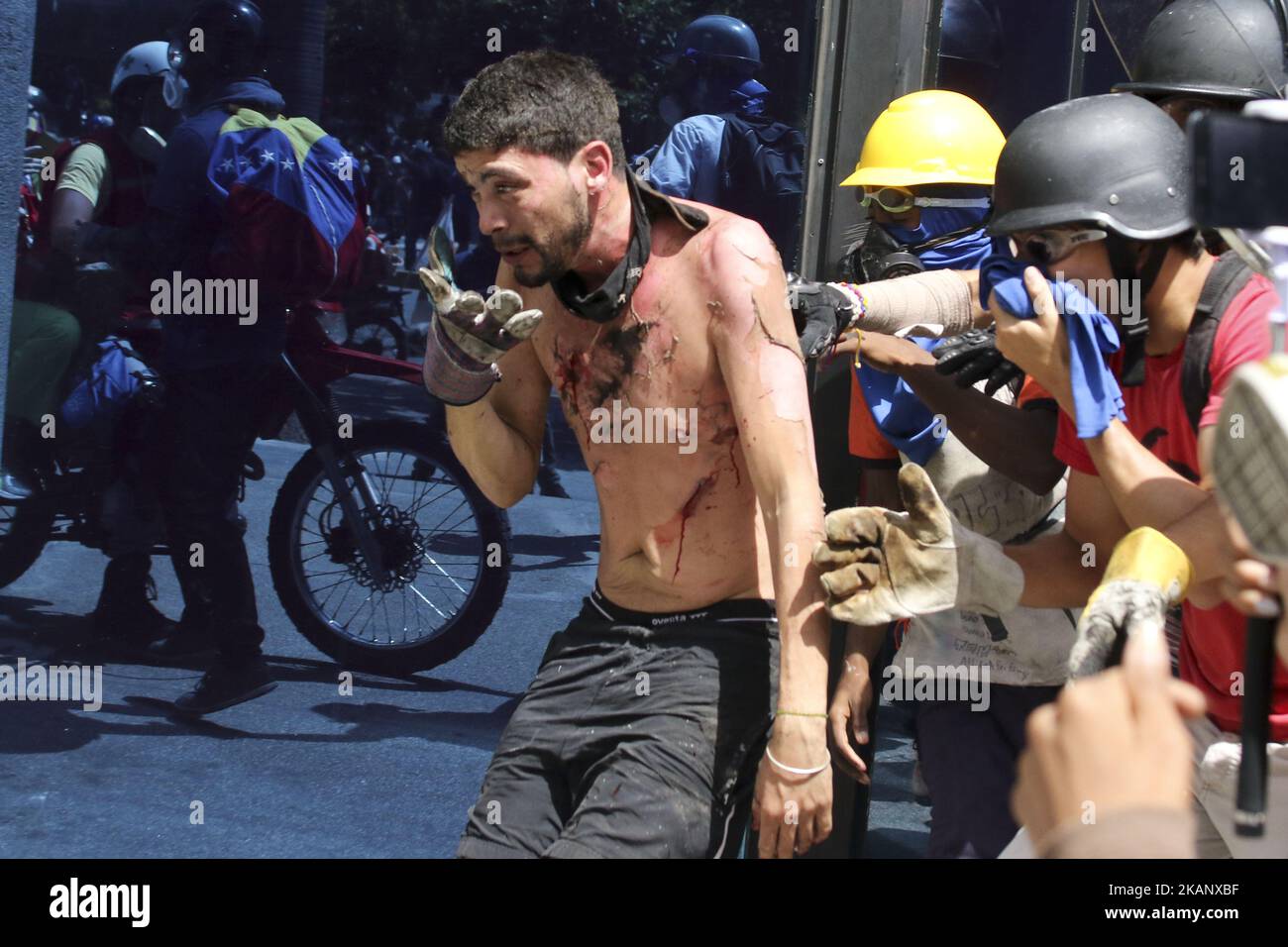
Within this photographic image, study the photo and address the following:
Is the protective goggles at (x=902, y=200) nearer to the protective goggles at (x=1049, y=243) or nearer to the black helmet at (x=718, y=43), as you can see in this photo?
the black helmet at (x=718, y=43)

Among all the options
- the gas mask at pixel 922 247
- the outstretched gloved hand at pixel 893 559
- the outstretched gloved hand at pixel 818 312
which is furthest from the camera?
the gas mask at pixel 922 247

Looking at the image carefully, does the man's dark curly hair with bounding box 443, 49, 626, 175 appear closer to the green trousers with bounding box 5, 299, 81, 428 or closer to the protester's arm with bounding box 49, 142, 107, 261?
the protester's arm with bounding box 49, 142, 107, 261

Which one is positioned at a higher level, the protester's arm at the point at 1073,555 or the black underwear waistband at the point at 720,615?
the protester's arm at the point at 1073,555

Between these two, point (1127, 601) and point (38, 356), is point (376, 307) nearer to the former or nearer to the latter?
point (38, 356)

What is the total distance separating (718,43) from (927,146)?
25.1 inches

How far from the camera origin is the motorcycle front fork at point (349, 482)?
3.97 m

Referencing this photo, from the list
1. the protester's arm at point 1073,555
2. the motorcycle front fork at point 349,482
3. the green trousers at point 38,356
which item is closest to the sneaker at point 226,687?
the motorcycle front fork at point 349,482

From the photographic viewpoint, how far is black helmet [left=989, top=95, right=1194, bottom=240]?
101 inches

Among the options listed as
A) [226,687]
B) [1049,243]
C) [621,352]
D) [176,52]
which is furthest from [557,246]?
[226,687]

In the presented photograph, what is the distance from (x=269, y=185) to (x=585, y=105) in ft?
4.27

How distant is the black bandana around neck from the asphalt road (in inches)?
Result: 41.1

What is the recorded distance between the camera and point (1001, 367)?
2916 mm

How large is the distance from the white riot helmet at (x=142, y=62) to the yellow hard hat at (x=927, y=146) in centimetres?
167
